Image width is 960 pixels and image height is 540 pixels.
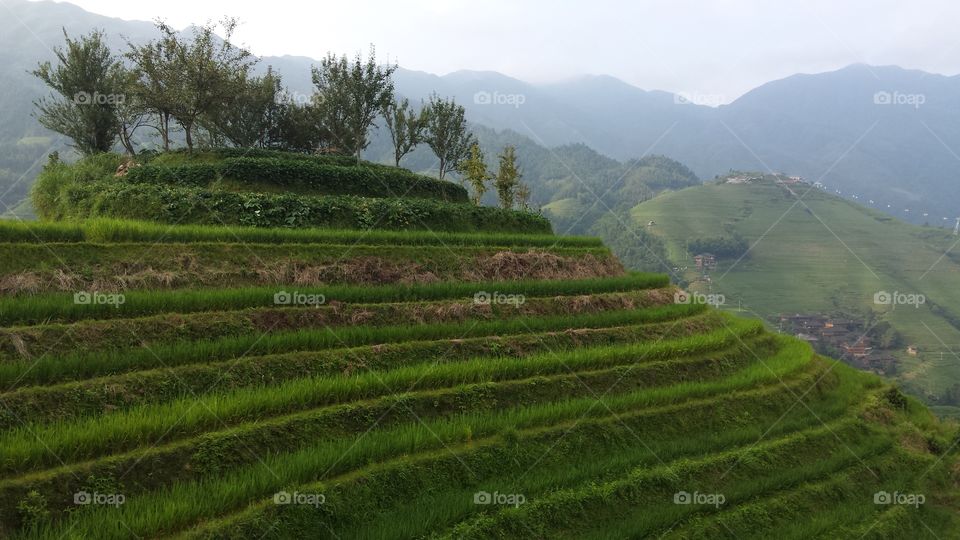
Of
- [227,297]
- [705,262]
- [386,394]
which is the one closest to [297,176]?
[227,297]

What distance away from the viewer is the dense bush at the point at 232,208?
16203mm

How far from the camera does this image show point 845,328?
10250cm

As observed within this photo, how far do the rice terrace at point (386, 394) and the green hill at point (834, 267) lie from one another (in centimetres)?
8805

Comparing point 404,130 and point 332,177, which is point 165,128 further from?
point 404,130

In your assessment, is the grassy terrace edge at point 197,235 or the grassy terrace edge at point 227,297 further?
the grassy terrace edge at point 197,235

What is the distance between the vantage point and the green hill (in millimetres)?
99938

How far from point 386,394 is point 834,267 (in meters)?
163

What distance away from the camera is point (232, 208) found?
17031 millimetres

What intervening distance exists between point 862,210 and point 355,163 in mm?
220551

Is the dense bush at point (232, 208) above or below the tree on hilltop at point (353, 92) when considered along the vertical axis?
below

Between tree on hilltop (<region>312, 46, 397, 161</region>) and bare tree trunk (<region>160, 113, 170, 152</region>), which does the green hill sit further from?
bare tree trunk (<region>160, 113, 170, 152</region>)

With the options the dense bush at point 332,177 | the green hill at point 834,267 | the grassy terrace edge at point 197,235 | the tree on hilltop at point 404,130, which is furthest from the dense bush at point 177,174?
the green hill at point 834,267

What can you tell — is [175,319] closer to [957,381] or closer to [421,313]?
[421,313]

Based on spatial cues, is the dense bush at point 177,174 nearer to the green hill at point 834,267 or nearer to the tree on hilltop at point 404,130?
the tree on hilltop at point 404,130
